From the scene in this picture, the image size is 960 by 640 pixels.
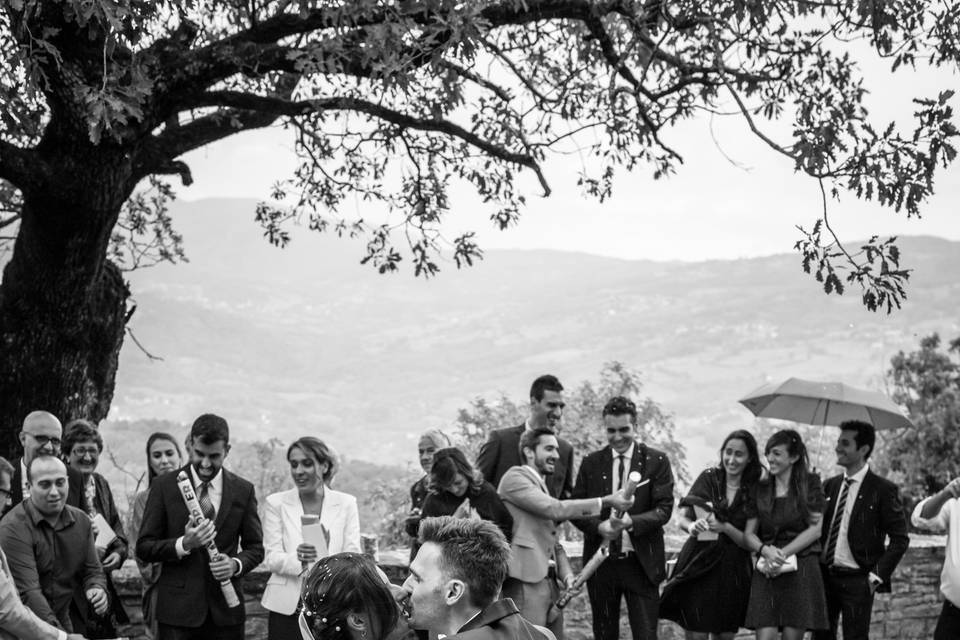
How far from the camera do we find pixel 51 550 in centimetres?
595

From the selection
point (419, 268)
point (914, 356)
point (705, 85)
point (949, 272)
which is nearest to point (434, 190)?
point (419, 268)

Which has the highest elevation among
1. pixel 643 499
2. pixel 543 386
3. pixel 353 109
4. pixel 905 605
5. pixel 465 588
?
pixel 353 109

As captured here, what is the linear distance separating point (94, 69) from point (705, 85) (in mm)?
5007

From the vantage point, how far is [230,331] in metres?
138

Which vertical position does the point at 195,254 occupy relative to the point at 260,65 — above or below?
above

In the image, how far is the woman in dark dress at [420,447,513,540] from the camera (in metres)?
6.59

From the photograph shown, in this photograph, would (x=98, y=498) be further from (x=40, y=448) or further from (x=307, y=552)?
(x=307, y=552)

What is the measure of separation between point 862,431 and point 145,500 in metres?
4.82

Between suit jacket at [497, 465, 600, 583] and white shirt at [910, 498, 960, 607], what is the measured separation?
2.20 meters

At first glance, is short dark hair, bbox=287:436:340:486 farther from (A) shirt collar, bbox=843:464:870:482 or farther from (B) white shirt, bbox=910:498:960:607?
(B) white shirt, bbox=910:498:960:607

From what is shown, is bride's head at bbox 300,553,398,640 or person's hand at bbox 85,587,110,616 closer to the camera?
bride's head at bbox 300,553,398,640

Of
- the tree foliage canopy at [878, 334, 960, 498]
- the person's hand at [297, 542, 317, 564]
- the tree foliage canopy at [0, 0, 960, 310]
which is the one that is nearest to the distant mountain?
the tree foliage canopy at [878, 334, 960, 498]

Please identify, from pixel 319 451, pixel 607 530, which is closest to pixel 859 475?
pixel 607 530

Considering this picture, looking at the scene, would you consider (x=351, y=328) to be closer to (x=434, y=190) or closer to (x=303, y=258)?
(x=303, y=258)
